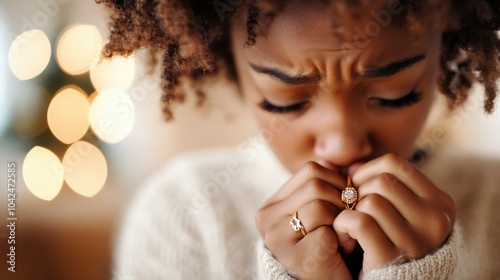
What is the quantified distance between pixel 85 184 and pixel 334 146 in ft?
5.44

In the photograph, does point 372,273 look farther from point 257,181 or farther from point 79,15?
point 79,15

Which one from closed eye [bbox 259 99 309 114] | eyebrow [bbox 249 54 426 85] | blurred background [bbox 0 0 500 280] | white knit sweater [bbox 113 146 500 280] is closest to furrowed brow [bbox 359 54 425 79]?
eyebrow [bbox 249 54 426 85]

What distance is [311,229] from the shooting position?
845 millimetres

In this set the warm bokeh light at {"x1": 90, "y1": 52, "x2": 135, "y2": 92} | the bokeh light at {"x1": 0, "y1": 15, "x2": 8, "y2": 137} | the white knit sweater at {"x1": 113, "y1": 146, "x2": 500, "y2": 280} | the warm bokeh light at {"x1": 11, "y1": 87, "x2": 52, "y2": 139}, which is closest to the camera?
the white knit sweater at {"x1": 113, "y1": 146, "x2": 500, "y2": 280}

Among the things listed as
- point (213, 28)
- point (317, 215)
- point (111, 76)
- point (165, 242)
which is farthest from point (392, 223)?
point (111, 76)

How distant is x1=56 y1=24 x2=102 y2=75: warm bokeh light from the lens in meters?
2.00

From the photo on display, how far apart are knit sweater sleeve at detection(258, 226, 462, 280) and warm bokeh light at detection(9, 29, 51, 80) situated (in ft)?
4.39

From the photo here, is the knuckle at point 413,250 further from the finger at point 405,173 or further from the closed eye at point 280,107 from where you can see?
the closed eye at point 280,107

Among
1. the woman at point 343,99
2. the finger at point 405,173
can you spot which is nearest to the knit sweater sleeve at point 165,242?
the woman at point 343,99

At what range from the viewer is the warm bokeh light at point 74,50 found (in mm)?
1997

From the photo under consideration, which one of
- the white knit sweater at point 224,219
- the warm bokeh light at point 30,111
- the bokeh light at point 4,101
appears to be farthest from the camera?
the warm bokeh light at point 30,111

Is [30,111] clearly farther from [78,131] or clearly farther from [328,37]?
[328,37]

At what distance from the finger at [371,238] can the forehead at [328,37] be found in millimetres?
233

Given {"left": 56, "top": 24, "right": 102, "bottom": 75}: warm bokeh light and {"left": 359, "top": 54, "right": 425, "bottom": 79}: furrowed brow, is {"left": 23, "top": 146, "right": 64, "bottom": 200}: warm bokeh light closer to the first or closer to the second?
{"left": 56, "top": 24, "right": 102, "bottom": 75}: warm bokeh light
